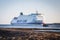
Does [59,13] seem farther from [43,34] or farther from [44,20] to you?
[43,34]

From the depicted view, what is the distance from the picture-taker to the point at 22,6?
2.93 m

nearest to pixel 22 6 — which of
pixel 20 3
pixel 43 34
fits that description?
pixel 20 3

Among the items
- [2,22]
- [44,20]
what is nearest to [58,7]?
[44,20]

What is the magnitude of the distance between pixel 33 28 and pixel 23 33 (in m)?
0.22

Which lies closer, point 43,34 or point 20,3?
point 43,34

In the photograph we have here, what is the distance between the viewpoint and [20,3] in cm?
294

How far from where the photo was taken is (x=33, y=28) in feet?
9.32

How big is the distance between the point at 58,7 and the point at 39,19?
0.45 meters

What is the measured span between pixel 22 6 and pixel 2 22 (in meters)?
0.53

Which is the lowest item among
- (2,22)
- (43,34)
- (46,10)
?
(43,34)

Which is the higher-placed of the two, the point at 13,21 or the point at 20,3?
the point at 20,3

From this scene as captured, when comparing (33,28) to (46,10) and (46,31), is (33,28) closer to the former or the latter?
(46,31)

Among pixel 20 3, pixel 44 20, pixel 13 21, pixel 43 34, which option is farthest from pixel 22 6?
pixel 43 34

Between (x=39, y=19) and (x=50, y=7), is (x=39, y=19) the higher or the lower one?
the lower one
